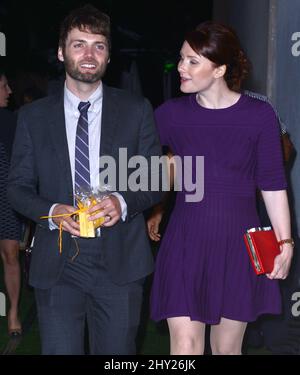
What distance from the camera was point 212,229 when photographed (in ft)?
15.1

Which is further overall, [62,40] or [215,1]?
[215,1]

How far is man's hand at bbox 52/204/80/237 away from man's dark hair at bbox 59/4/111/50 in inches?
31.5

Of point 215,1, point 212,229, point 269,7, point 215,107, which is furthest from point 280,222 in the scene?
point 215,1

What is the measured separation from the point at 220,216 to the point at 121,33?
23422mm

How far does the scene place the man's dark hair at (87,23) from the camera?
4324 mm

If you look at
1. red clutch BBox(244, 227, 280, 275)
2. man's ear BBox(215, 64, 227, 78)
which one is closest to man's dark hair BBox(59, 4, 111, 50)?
man's ear BBox(215, 64, 227, 78)

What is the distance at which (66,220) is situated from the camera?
13.5 feet

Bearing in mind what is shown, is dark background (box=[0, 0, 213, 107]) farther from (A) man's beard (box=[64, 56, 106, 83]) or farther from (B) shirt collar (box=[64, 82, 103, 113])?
(A) man's beard (box=[64, 56, 106, 83])

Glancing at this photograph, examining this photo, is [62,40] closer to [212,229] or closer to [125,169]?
[125,169]

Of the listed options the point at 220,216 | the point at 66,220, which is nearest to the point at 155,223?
the point at 220,216

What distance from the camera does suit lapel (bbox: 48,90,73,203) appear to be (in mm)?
4305

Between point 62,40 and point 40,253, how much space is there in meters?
1.04

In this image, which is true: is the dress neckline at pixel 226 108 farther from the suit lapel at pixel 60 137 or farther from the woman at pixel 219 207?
the suit lapel at pixel 60 137

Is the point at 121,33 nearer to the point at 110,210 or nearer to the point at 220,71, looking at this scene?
the point at 220,71
